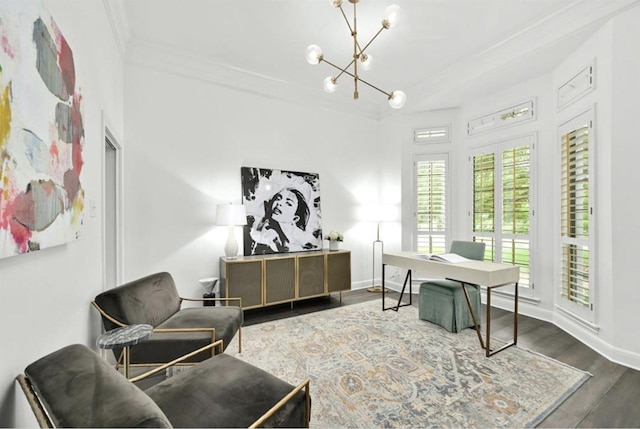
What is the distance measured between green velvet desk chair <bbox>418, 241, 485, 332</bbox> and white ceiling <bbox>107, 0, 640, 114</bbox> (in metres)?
2.17

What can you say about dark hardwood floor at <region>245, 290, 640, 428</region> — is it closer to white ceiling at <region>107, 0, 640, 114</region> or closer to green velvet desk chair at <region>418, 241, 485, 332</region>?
green velvet desk chair at <region>418, 241, 485, 332</region>

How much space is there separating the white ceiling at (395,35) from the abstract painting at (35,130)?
64.7 inches

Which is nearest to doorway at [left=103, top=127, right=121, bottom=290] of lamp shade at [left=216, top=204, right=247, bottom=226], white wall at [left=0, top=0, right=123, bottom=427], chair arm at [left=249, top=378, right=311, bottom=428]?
white wall at [left=0, top=0, right=123, bottom=427]

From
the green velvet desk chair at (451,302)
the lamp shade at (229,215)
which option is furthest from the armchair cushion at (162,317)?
the green velvet desk chair at (451,302)

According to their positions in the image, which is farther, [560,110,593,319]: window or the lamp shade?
the lamp shade

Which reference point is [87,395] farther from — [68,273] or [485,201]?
[485,201]

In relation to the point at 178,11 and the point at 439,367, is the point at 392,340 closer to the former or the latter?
the point at 439,367

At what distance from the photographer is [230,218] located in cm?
341

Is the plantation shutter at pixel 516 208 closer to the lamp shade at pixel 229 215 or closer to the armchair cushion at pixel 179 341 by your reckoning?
the lamp shade at pixel 229 215

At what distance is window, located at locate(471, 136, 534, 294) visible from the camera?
12.0 ft

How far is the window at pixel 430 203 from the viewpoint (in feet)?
14.9

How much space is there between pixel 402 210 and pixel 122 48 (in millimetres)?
4196

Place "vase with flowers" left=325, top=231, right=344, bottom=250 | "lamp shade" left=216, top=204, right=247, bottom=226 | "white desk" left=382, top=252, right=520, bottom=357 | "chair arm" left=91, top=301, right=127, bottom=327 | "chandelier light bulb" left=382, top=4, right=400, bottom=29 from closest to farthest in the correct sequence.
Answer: "chair arm" left=91, top=301, right=127, bottom=327 → "chandelier light bulb" left=382, top=4, right=400, bottom=29 → "white desk" left=382, top=252, right=520, bottom=357 → "lamp shade" left=216, top=204, right=247, bottom=226 → "vase with flowers" left=325, top=231, right=344, bottom=250

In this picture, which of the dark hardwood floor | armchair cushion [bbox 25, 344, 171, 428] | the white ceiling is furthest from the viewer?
the white ceiling
